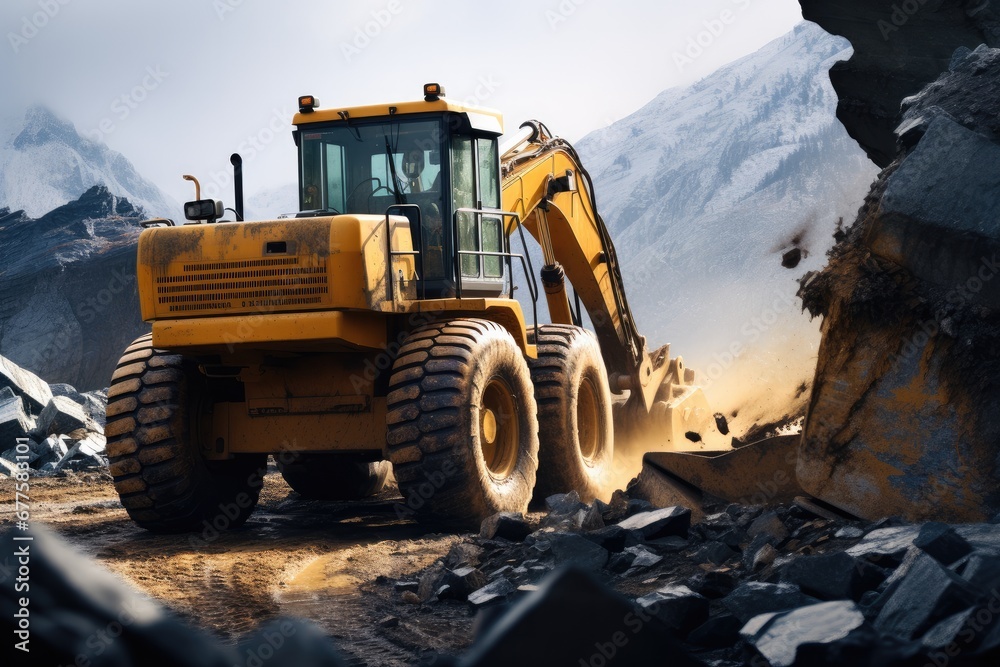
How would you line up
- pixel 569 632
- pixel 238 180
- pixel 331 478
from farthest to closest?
pixel 331 478 → pixel 238 180 → pixel 569 632

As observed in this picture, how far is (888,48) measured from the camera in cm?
878

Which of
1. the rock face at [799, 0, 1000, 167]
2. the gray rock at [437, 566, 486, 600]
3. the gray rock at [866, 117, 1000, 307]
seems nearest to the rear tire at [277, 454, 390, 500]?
the gray rock at [437, 566, 486, 600]

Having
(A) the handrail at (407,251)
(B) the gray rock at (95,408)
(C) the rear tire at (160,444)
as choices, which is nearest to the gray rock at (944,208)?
(A) the handrail at (407,251)

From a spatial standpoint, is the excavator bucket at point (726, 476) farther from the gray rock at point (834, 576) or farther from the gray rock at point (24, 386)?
the gray rock at point (24, 386)

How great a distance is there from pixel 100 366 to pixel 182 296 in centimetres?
1824

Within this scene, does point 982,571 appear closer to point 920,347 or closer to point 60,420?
point 920,347

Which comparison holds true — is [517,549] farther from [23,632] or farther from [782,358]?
[782,358]

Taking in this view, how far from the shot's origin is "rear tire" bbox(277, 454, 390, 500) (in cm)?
900

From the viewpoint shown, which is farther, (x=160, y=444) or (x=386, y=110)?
(x=386, y=110)

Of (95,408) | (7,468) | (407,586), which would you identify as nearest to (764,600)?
(407,586)

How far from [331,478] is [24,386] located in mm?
8712

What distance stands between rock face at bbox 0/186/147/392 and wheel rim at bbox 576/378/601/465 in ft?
56.0

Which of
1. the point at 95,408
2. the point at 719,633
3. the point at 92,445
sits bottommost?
the point at 719,633

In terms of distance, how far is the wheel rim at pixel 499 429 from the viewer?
23.6 ft
